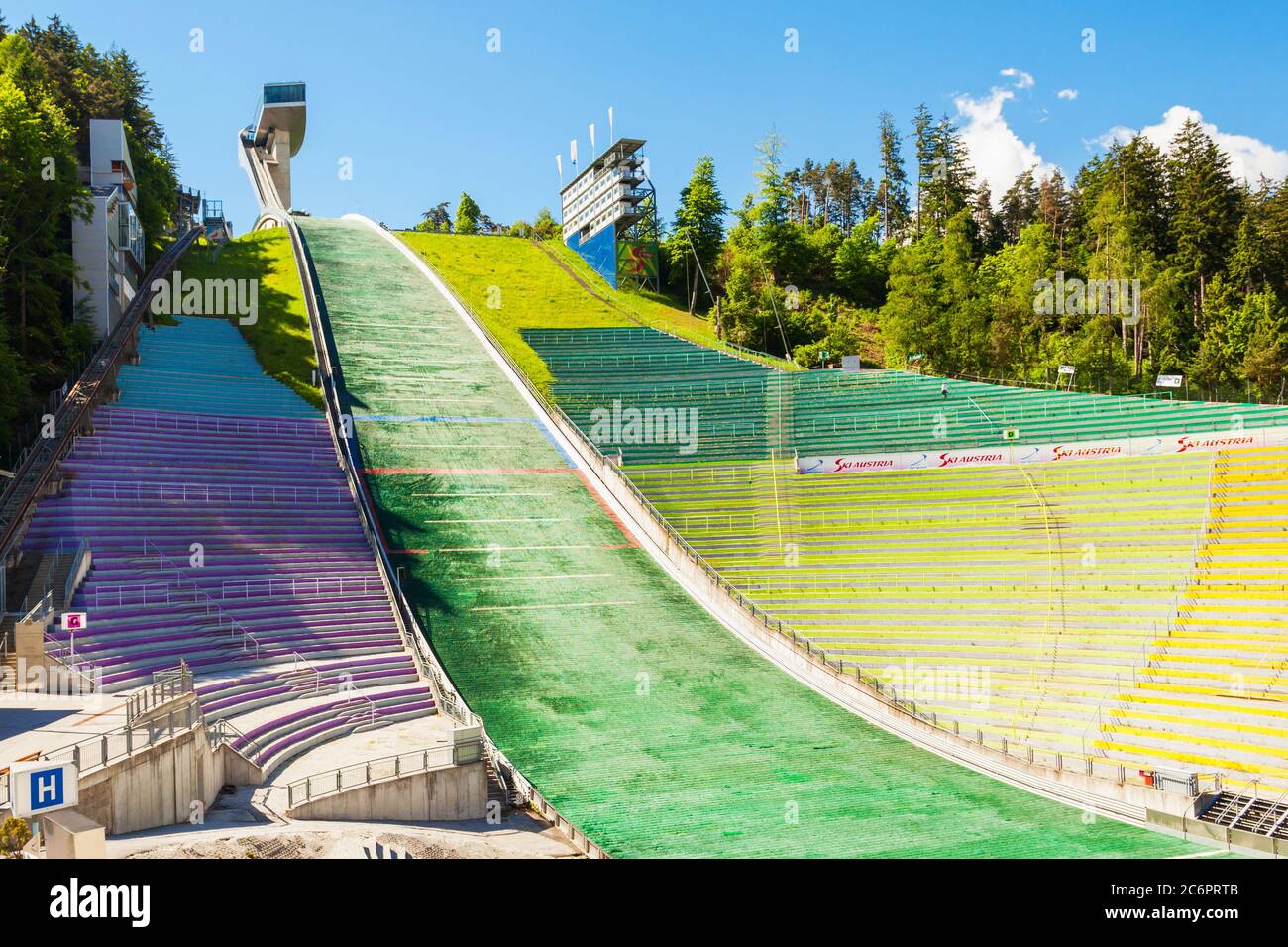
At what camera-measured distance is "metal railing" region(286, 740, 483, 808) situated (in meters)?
15.4

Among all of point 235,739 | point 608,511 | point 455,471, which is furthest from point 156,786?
point 455,471

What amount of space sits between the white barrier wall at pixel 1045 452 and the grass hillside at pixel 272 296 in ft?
63.5

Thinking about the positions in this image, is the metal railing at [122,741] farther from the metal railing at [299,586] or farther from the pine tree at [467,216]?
the pine tree at [467,216]

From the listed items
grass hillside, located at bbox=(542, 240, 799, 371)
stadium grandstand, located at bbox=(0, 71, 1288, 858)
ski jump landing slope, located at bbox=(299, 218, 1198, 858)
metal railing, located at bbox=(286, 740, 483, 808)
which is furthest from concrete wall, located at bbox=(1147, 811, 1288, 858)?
grass hillside, located at bbox=(542, 240, 799, 371)

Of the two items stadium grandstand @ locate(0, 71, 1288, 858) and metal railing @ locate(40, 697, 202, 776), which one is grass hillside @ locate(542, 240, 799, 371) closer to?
stadium grandstand @ locate(0, 71, 1288, 858)

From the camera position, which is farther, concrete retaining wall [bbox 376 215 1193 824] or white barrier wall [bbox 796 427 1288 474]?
white barrier wall [bbox 796 427 1288 474]

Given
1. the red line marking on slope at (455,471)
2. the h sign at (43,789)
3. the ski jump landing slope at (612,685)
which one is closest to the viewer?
the h sign at (43,789)

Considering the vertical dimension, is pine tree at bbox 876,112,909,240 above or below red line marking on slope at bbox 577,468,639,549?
above

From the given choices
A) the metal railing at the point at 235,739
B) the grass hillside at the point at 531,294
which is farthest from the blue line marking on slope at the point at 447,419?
the metal railing at the point at 235,739

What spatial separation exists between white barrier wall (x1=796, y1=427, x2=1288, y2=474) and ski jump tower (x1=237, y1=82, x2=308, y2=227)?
60004 millimetres

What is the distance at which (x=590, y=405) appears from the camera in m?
40.8

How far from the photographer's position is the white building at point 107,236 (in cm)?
3638

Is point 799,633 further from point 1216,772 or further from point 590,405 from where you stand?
point 590,405
